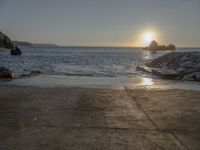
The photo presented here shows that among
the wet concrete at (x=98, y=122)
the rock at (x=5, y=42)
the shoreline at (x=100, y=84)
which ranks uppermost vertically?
the wet concrete at (x=98, y=122)

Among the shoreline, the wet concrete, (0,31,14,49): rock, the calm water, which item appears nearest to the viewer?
the wet concrete

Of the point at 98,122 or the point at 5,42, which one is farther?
the point at 5,42

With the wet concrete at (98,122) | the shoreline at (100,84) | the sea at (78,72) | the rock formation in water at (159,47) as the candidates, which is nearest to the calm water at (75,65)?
the sea at (78,72)

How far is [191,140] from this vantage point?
434 centimetres

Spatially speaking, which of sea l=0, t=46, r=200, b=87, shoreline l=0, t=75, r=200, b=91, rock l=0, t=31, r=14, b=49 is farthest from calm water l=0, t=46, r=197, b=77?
rock l=0, t=31, r=14, b=49

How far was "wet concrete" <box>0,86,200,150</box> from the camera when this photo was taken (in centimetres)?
414

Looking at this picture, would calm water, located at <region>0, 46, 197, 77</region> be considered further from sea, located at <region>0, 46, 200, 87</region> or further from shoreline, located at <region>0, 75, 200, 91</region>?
shoreline, located at <region>0, 75, 200, 91</region>

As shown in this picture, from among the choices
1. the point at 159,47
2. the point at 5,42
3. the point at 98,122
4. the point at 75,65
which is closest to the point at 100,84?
the point at 98,122

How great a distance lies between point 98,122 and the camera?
5258 mm

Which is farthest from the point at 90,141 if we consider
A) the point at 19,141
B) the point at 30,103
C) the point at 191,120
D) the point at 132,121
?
the point at 30,103

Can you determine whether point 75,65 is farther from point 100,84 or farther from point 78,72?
point 100,84

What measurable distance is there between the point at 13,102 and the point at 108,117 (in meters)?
2.65

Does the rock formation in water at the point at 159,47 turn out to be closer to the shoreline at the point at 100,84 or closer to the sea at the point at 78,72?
the sea at the point at 78,72

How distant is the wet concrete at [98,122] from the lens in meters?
4.14
